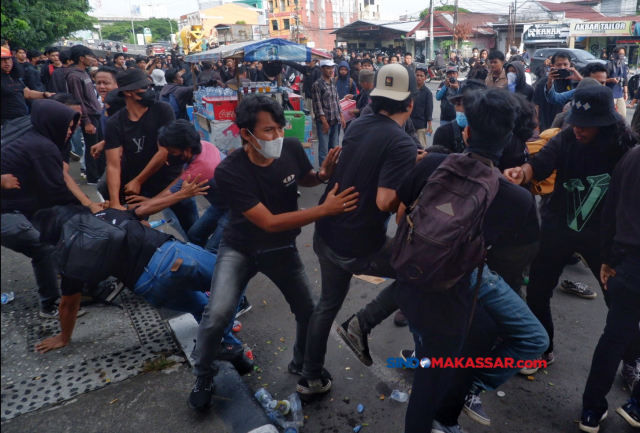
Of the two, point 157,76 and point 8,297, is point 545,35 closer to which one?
point 157,76

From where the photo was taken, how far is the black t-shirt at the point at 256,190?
261cm

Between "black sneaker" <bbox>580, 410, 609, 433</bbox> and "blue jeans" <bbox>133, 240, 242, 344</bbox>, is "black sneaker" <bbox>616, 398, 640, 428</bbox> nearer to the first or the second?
"black sneaker" <bbox>580, 410, 609, 433</bbox>

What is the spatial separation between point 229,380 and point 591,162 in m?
2.60

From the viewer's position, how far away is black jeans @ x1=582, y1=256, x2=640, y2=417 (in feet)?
7.70

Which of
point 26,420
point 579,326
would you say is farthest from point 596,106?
point 26,420

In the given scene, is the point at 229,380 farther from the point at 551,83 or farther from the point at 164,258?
the point at 551,83

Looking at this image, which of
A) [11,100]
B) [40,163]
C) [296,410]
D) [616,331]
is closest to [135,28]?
[11,100]

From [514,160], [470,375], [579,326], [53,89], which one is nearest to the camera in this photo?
[470,375]

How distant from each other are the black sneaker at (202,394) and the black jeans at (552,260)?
2125mm

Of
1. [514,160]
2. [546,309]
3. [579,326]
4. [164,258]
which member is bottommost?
[579,326]

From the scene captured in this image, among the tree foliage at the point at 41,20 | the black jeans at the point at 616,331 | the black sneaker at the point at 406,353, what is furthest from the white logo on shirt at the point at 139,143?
the tree foliage at the point at 41,20

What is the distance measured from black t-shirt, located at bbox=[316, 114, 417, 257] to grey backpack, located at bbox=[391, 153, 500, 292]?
0.37 meters

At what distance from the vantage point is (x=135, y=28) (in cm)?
10462

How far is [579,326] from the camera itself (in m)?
3.65
